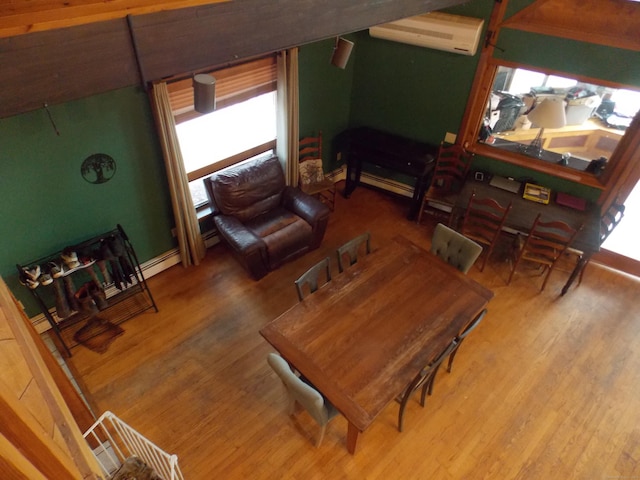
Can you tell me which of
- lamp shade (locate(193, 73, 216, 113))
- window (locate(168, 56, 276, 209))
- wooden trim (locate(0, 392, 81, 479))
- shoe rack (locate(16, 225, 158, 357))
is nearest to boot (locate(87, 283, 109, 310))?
shoe rack (locate(16, 225, 158, 357))

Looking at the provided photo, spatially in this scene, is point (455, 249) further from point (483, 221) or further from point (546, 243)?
point (546, 243)

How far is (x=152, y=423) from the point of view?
3.12m

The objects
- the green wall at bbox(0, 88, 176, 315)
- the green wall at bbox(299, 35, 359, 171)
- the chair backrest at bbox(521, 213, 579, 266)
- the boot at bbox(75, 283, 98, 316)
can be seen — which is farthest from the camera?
the green wall at bbox(299, 35, 359, 171)

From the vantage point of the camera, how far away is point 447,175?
484 centimetres

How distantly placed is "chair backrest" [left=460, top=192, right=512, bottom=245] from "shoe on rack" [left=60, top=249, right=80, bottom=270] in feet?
11.7

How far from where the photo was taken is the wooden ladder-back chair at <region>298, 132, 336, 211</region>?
488 centimetres

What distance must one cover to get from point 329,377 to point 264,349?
3.74 ft

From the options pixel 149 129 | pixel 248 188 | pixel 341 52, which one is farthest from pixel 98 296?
pixel 341 52

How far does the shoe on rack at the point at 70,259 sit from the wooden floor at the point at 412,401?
802 millimetres

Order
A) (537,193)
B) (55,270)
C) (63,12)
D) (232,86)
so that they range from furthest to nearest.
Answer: (537,193), (232,86), (55,270), (63,12)

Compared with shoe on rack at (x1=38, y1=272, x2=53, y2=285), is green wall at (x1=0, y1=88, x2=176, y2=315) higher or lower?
higher

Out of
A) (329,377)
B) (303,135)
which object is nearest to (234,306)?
(329,377)

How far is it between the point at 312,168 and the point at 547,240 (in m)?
2.66

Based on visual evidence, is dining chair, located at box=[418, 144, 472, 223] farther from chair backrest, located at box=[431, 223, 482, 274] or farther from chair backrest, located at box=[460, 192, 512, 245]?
chair backrest, located at box=[431, 223, 482, 274]
